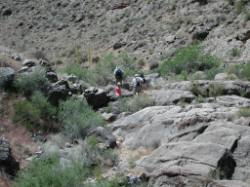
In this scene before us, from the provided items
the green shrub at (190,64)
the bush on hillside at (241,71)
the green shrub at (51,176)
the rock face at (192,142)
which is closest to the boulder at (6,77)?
the rock face at (192,142)

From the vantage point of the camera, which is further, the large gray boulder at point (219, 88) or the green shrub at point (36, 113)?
the large gray boulder at point (219, 88)

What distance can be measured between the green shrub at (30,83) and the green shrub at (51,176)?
5.84 m

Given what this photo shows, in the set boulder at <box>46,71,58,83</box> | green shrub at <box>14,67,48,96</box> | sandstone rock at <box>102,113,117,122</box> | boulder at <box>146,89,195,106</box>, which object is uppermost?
green shrub at <box>14,67,48,96</box>

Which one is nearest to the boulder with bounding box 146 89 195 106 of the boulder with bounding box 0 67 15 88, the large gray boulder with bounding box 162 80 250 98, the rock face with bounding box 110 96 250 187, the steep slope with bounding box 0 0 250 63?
the large gray boulder with bounding box 162 80 250 98

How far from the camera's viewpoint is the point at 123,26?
132ft

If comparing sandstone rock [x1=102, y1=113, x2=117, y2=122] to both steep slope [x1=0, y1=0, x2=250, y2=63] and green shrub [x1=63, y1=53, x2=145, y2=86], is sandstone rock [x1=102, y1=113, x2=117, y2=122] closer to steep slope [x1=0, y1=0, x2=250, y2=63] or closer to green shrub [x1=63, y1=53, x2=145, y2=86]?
green shrub [x1=63, y1=53, x2=145, y2=86]

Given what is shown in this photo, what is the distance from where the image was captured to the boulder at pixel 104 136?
17.2m

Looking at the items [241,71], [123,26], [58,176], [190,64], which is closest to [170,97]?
[241,71]

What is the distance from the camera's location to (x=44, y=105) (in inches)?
742

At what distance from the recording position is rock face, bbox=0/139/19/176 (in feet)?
48.8

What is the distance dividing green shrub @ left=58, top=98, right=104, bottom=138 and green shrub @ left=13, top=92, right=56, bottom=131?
0.34 metres

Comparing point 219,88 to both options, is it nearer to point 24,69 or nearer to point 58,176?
point 24,69

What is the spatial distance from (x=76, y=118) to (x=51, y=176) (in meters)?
4.69

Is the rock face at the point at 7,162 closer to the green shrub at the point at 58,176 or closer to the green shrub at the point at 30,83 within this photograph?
the green shrub at the point at 58,176
